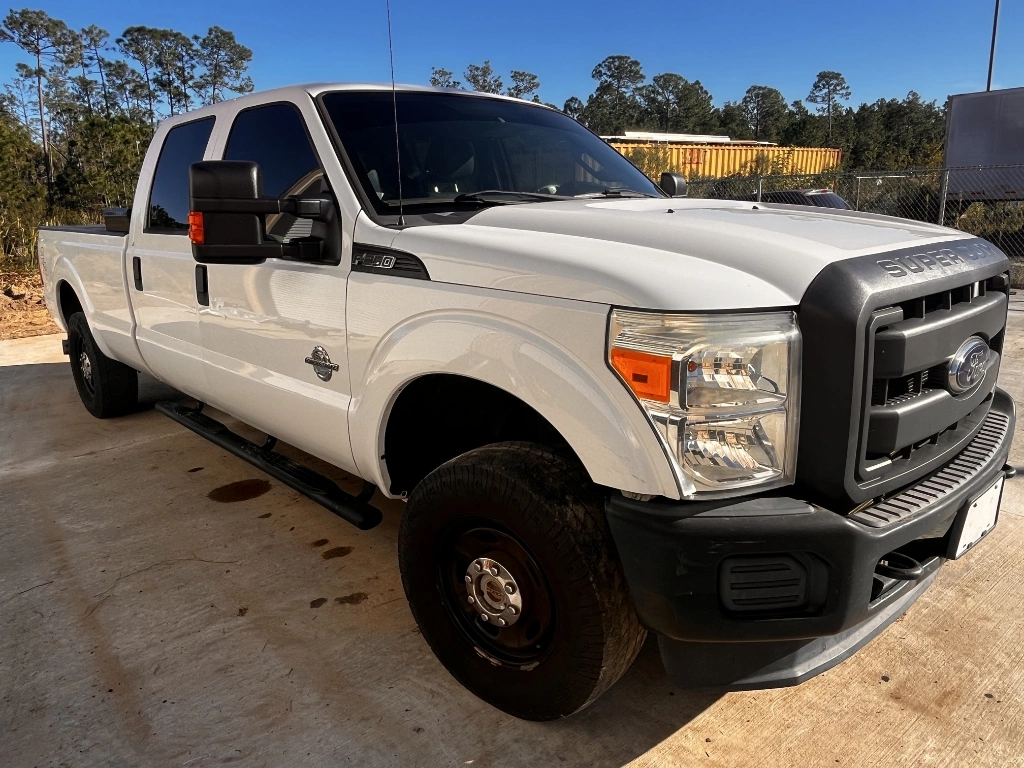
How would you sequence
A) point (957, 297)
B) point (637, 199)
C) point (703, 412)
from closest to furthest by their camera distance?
point (703, 412) → point (957, 297) → point (637, 199)

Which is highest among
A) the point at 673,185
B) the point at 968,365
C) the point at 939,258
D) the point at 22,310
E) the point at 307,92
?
the point at 307,92

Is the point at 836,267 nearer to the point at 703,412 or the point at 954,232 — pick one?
the point at 703,412

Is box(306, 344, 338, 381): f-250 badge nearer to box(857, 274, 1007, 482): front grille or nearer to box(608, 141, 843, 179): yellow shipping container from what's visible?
box(857, 274, 1007, 482): front grille

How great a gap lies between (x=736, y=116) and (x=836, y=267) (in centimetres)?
9109

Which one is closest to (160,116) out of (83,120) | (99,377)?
(83,120)

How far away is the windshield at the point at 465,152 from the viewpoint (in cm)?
282

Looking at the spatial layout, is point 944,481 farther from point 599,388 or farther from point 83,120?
point 83,120

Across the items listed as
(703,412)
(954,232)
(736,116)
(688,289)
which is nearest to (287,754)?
(703,412)

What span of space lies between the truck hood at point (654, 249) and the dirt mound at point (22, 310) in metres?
9.06

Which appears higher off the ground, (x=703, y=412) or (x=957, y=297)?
(x=957, y=297)

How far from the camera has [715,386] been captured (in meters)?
1.77

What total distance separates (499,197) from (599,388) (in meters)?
1.27

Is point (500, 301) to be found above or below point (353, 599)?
above

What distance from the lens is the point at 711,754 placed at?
2.23 m
